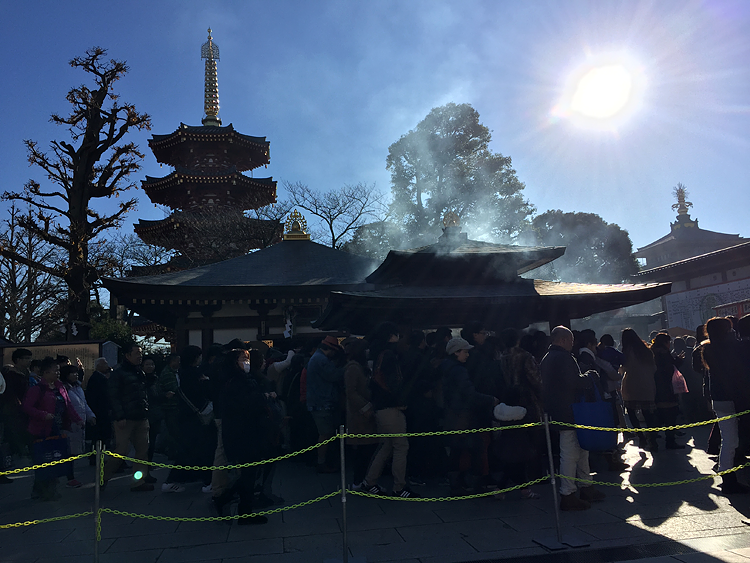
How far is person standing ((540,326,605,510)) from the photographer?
4953 millimetres

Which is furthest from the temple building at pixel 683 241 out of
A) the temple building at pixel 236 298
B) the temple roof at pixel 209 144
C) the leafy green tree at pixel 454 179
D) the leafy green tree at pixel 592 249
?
the temple building at pixel 236 298

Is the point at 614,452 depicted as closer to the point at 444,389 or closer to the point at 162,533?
the point at 444,389

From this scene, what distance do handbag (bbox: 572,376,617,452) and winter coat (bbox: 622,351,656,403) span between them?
9.05ft

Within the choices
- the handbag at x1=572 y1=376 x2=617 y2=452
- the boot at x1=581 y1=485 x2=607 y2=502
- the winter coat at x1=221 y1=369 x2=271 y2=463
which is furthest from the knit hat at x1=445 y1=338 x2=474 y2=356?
the winter coat at x1=221 y1=369 x2=271 y2=463

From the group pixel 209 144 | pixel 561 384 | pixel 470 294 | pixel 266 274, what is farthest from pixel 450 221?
pixel 209 144

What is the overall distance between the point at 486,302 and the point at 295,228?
11934mm

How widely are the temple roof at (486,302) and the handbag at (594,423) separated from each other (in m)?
3.65

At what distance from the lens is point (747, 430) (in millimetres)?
5254

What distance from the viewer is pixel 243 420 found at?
16.2ft

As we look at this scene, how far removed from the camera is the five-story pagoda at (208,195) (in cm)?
2356

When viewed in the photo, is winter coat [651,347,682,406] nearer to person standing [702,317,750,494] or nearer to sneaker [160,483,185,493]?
person standing [702,317,750,494]

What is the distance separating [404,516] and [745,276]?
1920cm

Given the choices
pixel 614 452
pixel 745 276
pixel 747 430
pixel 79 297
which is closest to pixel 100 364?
pixel 614 452

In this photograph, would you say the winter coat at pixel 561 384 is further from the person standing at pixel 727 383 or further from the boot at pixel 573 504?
the person standing at pixel 727 383
